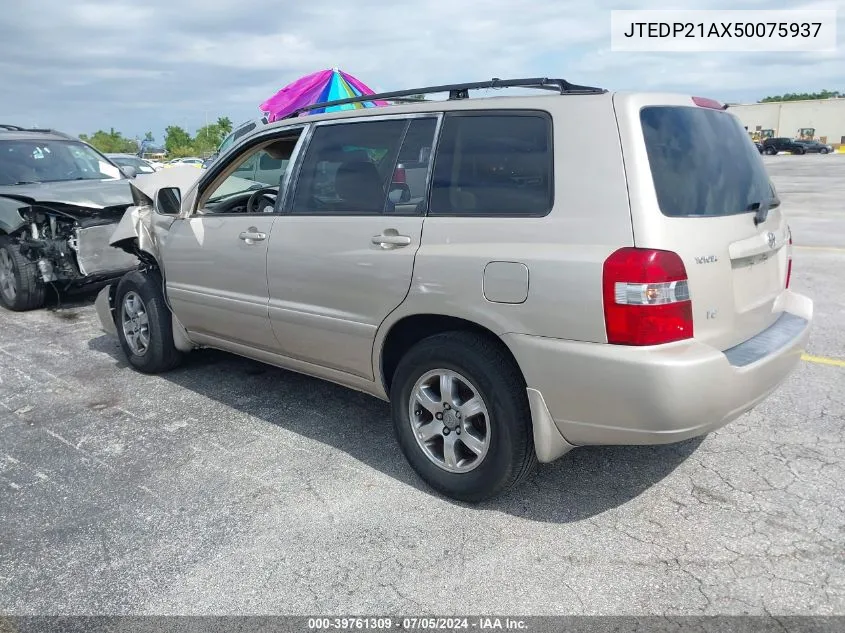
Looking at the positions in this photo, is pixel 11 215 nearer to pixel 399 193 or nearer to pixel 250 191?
pixel 250 191

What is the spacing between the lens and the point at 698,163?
2.90 m

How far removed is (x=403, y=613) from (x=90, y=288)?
7.40 m

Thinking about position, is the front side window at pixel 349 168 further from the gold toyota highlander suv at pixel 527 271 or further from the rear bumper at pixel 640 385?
the rear bumper at pixel 640 385

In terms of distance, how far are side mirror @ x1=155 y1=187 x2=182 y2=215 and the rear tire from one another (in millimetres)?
3567

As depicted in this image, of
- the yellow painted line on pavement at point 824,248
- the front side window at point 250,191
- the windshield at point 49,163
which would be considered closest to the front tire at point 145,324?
the front side window at point 250,191

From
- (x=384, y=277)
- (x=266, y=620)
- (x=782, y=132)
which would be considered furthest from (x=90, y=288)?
(x=782, y=132)

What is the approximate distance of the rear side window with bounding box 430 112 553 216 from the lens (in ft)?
9.63

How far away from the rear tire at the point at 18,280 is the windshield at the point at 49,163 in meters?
0.84

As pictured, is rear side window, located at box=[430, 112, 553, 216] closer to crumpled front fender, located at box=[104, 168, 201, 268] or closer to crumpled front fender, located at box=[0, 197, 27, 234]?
crumpled front fender, located at box=[104, 168, 201, 268]

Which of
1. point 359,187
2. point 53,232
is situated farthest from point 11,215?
point 359,187

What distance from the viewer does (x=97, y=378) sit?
5238mm

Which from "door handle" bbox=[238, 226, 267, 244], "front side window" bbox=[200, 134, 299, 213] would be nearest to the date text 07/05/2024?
"door handle" bbox=[238, 226, 267, 244]

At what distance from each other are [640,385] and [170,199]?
340 centimetres

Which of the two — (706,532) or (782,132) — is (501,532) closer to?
(706,532)
